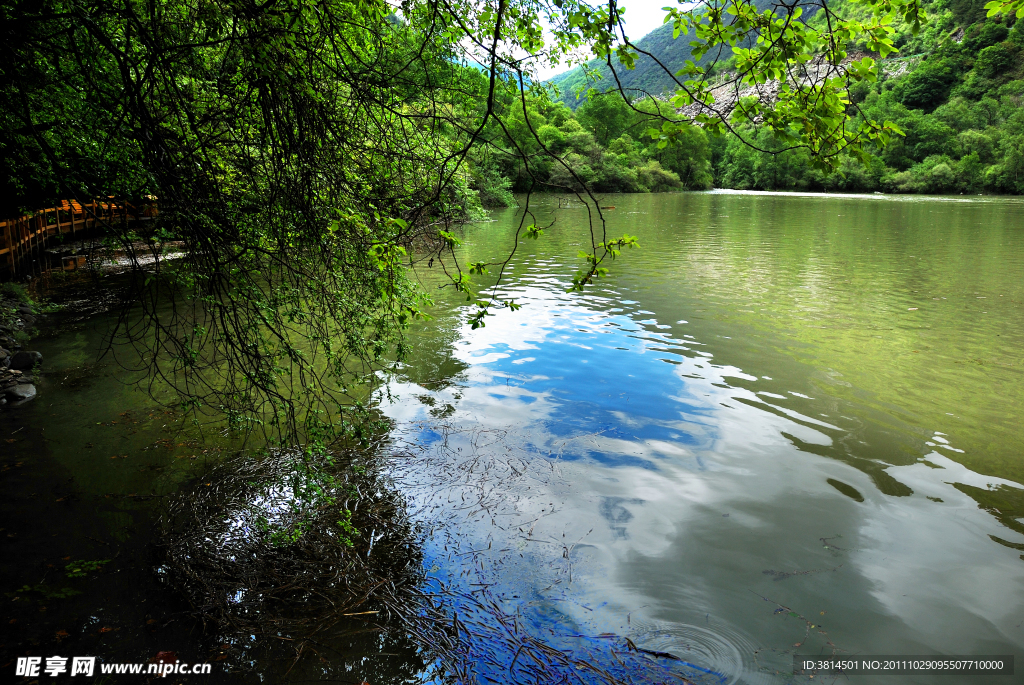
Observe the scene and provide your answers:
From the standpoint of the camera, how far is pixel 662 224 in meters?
38.0

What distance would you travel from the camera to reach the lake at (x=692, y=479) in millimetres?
4637

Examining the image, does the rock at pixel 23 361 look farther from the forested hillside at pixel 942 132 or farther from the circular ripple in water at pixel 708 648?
the forested hillside at pixel 942 132

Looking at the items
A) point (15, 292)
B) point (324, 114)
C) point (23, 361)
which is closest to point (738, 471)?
point (324, 114)

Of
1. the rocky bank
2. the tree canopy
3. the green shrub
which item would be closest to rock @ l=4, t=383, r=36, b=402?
the rocky bank

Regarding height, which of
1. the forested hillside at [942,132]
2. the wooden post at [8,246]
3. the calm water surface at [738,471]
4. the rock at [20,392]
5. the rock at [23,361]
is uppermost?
the forested hillside at [942,132]

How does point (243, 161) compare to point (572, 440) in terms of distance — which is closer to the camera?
point (243, 161)

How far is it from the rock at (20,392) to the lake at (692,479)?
0.42m

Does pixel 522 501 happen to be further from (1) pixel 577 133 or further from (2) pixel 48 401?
(1) pixel 577 133

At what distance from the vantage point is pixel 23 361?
10.3 meters

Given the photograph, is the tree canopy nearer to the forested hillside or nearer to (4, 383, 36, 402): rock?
(4, 383, 36, 402): rock

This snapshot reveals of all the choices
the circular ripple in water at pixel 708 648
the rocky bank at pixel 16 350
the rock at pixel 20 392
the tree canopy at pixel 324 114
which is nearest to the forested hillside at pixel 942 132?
the rocky bank at pixel 16 350

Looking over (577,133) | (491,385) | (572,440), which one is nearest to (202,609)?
(572,440)

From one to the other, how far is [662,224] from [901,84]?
342ft

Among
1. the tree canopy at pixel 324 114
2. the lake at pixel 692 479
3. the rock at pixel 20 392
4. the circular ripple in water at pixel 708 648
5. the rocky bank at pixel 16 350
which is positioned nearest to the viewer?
the tree canopy at pixel 324 114
